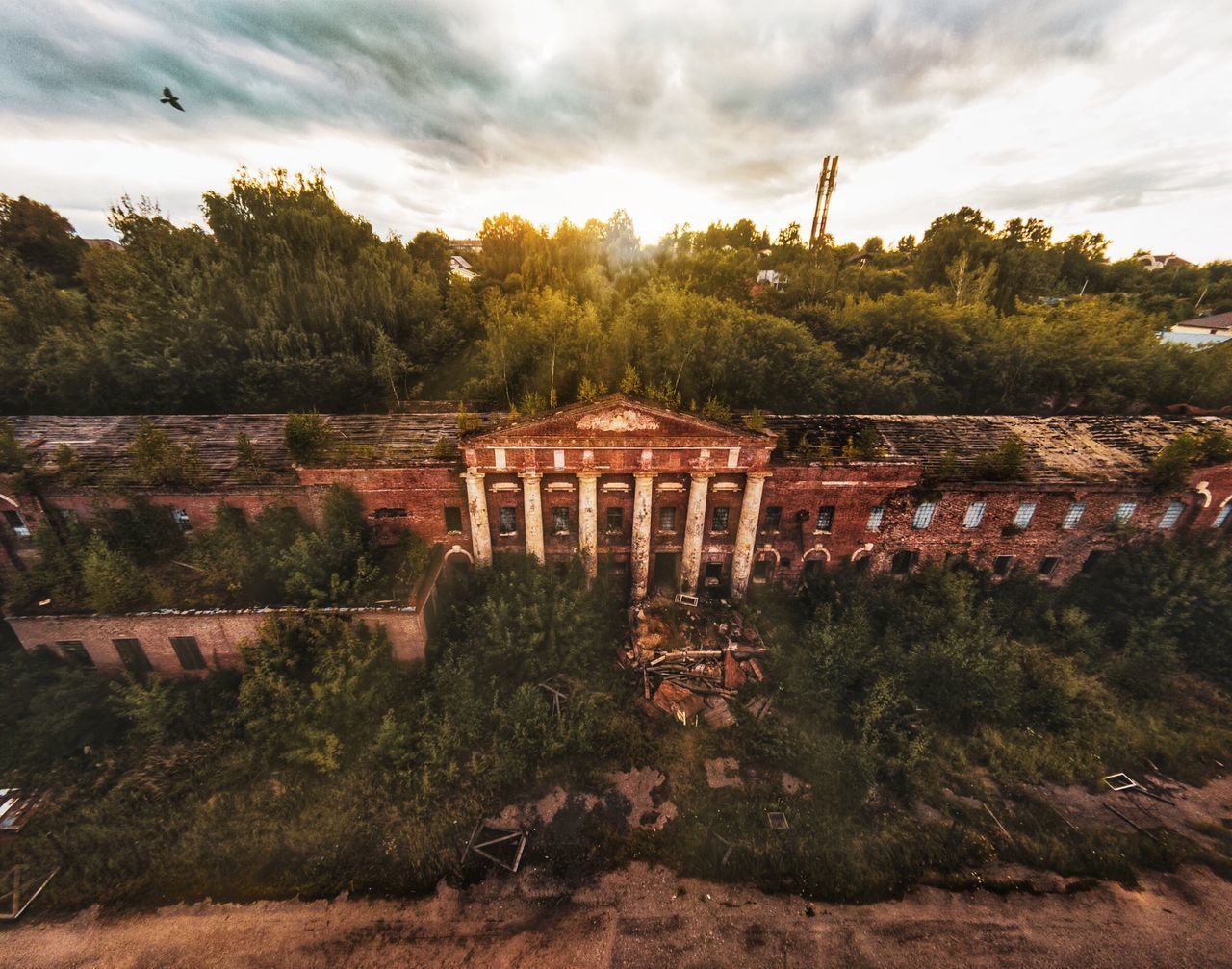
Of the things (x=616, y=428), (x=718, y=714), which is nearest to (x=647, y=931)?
(x=718, y=714)

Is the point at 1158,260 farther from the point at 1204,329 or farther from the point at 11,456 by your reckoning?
the point at 11,456

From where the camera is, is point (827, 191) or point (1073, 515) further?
point (827, 191)

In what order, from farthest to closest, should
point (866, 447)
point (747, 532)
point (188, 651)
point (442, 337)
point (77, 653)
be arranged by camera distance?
point (442, 337) → point (747, 532) → point (866, 447) → point (188, 651) → point (77, 653)

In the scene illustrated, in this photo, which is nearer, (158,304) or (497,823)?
(497,823)

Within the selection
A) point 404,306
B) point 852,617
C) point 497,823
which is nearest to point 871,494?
point 852,617

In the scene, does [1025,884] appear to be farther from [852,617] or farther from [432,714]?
[432,714]

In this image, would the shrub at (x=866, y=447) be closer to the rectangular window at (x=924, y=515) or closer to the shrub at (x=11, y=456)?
the rectangular window at (x=924, y=515)

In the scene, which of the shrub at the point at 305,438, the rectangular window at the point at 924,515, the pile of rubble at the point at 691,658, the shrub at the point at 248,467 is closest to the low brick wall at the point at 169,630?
the shrub at the point at 248,467
